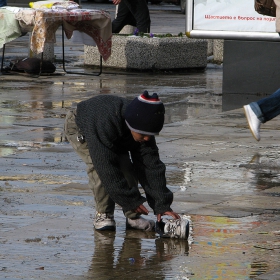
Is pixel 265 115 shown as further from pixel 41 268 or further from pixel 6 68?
pixel 6 68

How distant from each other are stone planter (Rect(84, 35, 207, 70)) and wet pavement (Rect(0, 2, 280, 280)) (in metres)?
3.78

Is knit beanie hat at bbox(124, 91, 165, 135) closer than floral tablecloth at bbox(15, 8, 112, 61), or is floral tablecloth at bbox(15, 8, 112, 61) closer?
knit beanie hat at bbox(124, 91, 165, 135)

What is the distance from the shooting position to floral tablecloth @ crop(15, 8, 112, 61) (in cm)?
1254

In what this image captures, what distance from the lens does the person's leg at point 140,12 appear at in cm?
1483

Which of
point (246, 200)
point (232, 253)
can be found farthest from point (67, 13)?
point (232, 253)

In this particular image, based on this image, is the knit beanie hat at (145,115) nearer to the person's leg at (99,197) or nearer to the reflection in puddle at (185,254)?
the person's leg at (99,197)

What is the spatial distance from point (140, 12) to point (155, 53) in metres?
1.06

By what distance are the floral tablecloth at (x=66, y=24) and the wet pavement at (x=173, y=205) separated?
223 centimetres

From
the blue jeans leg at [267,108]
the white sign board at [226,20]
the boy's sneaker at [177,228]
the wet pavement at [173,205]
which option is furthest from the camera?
the white sign board at [226,20]

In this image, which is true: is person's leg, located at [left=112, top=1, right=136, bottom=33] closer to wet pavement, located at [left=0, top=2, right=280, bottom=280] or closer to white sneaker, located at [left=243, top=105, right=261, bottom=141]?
wet pavement, located at [left=0, top=2, right=280, bottom=280]

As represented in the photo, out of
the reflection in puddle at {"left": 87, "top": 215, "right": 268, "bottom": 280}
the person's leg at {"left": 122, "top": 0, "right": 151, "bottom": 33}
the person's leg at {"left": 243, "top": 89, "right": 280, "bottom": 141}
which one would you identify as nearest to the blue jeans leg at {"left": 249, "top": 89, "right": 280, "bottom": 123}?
the person's leg at {"left": 243, "top": 89, "right": 280, "bottom": 141}

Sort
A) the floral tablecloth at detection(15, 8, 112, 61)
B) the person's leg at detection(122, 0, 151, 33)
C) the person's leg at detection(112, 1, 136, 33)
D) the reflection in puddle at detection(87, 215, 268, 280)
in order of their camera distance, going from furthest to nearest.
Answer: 1. the person's leg at detection(112, 1, 136, 33)
2. the person's leg at detection(122, 0, 151, 33)
3. the floral tablecloth at detection(15, 8, 112, 61)
4. the reflection in puddle at detection(87, 215, 268, 280)

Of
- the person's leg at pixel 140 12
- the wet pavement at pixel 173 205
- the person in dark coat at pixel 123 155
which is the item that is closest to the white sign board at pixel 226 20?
the wet pavement at pixel 173 205

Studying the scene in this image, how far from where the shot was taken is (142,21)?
15.0 meters
